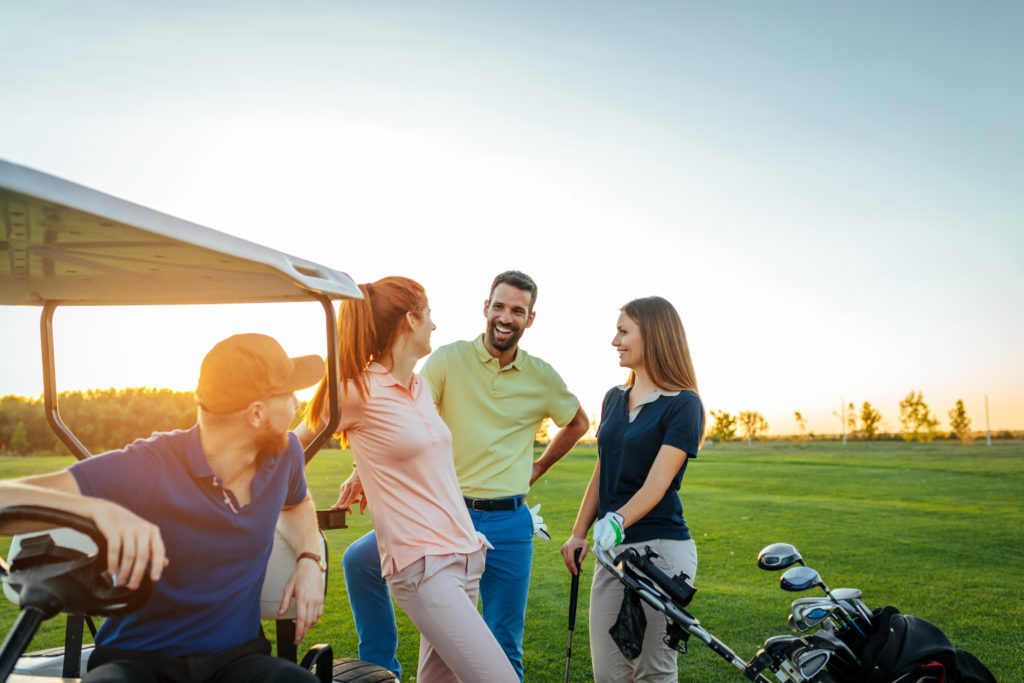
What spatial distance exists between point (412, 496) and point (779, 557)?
1.44m

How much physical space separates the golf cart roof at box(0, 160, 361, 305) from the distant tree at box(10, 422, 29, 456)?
70 cm

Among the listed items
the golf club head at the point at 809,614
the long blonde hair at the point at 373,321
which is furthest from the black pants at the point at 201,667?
the golf club head at the point at 809,614

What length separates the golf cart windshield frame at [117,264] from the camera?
1.67 m

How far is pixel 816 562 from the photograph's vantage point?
35.3 ft

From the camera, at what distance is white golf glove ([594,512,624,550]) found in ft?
9.89

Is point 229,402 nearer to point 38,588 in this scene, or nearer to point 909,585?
point 38,588

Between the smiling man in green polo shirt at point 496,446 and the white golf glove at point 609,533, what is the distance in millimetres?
976

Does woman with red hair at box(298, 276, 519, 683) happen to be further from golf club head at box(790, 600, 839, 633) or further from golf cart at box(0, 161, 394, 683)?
golf club head at box(790, 600, 839, 633)

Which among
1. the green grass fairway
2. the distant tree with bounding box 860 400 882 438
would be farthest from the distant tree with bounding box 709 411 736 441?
the green grass fairway

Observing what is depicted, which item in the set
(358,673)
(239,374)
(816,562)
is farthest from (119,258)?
(816,562)

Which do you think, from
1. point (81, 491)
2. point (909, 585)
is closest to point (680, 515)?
point (81, 491)

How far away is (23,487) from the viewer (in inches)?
67.2

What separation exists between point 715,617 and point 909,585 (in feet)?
10.1

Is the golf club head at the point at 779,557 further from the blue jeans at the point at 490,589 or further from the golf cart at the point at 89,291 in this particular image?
the golf cart at the point at 89,291
